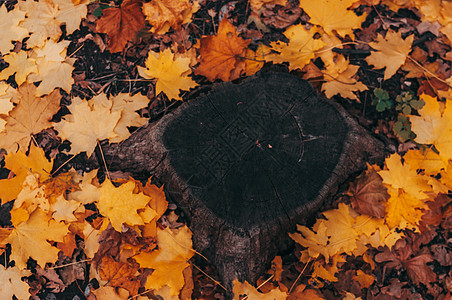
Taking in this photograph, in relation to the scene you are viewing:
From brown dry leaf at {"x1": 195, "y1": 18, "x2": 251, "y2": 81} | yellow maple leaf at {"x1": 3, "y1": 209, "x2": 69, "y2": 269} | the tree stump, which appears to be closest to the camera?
the tree stump

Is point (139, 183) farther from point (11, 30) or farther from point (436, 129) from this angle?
point (436, 129)

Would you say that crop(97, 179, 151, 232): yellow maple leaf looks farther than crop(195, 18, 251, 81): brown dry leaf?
No

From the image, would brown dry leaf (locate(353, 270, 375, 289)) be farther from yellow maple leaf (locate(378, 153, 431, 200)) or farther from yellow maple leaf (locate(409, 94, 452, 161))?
yellow maple leaf (locate(409, 94, 452, 161))

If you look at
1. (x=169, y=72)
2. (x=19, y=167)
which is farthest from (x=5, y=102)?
(x=169, y=72)

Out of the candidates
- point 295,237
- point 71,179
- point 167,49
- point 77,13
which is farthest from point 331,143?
point 77,13

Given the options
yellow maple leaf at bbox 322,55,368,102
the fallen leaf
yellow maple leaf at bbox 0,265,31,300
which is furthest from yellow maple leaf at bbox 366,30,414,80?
yellow maple leaf at bbox 0,265,31,300

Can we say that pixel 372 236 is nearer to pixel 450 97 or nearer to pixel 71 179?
pixel 450 97
